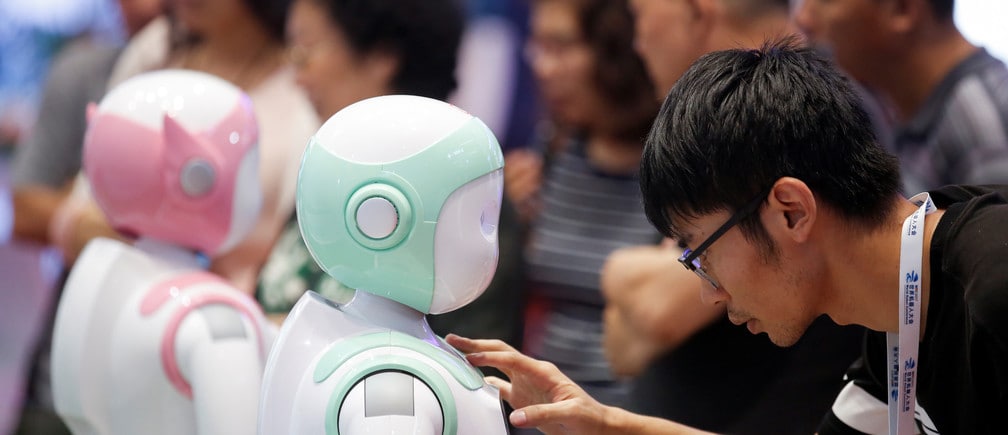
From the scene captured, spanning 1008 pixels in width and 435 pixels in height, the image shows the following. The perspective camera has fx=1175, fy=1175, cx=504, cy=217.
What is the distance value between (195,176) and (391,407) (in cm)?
63

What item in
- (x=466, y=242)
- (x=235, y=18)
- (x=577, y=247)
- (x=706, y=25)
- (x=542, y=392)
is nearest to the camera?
(x=466, y=242)

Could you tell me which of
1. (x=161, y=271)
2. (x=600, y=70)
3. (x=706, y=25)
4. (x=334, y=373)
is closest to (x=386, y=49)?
(x=600, y=70)

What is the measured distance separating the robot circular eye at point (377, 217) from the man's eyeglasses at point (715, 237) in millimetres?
394

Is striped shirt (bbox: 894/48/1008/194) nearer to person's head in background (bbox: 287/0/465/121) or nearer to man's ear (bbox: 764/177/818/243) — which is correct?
person's head in background (bbox: 287/0/465/121)

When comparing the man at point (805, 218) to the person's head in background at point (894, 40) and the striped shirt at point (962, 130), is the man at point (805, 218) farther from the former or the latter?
the person's head in background at point (894, 40)

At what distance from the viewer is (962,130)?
8.70ft

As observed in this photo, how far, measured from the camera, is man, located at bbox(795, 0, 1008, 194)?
2621mm

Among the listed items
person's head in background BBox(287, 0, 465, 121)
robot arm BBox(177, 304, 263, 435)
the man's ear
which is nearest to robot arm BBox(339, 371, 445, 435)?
robot arm BBox(177, 304, 263, 435)

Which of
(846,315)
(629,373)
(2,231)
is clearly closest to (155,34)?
(629,373)

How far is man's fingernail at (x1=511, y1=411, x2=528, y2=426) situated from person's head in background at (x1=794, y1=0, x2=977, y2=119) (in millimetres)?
1607

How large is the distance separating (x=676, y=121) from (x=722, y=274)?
0.71ft

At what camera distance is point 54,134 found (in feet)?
10.1

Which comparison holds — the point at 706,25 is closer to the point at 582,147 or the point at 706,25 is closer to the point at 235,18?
the point at 582,147

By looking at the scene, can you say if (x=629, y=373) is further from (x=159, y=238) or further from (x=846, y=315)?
(x=159, y=238)
